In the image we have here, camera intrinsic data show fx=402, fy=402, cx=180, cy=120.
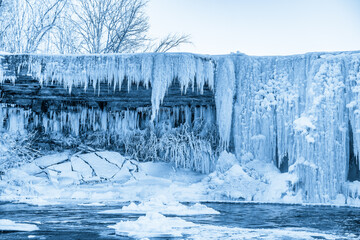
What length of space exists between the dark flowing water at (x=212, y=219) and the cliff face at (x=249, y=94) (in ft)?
4.25

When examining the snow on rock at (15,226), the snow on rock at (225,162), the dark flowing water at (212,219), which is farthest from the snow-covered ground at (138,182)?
the snow on rock at (15,226)

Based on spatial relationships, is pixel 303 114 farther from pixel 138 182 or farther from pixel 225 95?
pixel 138 182

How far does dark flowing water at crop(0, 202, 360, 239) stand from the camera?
4609 mm

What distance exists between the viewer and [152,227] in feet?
15.6

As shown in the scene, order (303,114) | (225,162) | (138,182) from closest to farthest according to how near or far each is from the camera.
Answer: (303,114) → (225,162) → (138,182)

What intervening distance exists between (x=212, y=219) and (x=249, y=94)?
13.2 ft

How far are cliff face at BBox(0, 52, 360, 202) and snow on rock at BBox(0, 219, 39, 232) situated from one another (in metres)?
4.39

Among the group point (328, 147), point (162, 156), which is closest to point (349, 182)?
point (328, 147)

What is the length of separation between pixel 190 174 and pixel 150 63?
2794 millimetres

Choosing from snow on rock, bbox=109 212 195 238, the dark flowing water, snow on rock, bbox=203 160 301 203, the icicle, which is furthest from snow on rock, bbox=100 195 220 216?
the icicle

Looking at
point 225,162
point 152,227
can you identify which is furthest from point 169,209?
point 225,162

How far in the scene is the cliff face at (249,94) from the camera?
321 inches

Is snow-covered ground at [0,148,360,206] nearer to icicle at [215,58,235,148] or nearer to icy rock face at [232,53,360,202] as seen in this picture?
icy rock face at [232,53,360,202]

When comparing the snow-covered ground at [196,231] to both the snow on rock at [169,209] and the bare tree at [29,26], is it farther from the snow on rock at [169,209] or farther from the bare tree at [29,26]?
the bare tree at [29,26]
